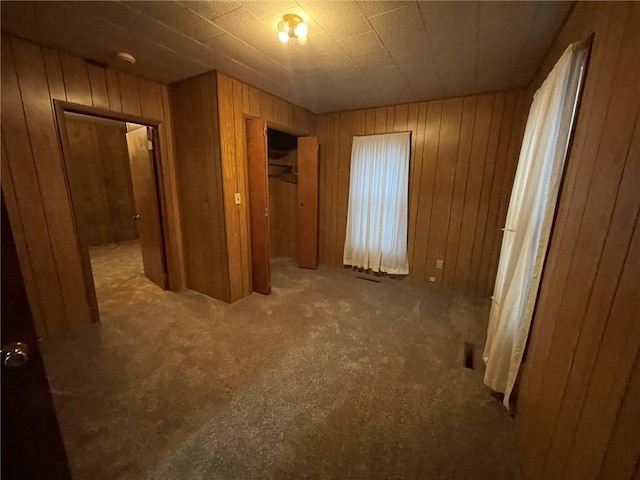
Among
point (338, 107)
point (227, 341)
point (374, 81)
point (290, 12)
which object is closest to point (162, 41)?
point (290, 12)

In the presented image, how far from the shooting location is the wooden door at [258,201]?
2.85 m

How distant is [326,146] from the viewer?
12.9 ft

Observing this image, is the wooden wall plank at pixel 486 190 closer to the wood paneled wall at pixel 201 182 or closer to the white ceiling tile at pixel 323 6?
the white ceiling tile at pixel 323 6

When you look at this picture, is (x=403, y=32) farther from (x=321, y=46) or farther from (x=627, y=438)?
(x=627, y=438)

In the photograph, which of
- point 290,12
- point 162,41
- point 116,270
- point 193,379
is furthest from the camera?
point 116,270

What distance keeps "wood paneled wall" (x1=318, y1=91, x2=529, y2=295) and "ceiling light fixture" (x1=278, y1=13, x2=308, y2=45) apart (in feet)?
6.78

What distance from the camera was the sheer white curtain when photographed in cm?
342

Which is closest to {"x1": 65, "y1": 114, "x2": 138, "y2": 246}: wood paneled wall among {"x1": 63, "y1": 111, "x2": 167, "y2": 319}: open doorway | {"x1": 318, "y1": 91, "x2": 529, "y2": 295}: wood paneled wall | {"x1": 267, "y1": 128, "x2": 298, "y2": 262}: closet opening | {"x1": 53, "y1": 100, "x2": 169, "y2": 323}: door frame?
{"x1": 63, "y1": 111, "x2": 167, "y2": 319}: open doorway

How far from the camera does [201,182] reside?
279cm

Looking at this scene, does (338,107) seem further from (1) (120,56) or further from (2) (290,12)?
(1) (120,56)

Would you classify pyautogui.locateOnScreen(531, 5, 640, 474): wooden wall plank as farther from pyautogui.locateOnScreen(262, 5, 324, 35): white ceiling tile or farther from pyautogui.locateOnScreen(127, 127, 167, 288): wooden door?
pyautogui.locateOnScreen(127, 127, 167, 288): wooden door

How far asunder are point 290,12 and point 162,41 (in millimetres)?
1056

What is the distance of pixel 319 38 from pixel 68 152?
7.47 feet

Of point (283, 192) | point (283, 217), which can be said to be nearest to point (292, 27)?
point (283, 192)
